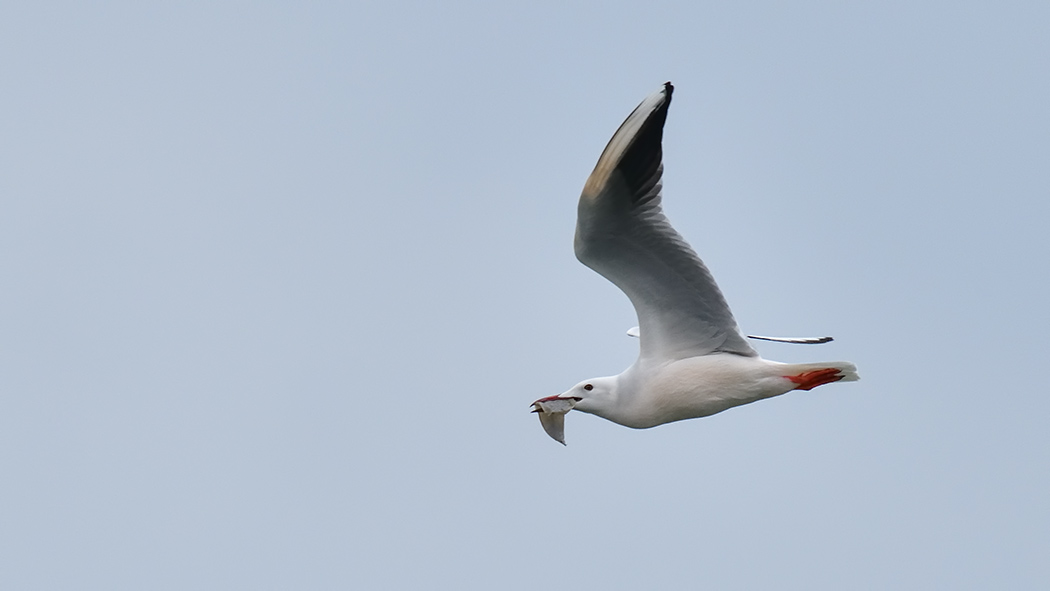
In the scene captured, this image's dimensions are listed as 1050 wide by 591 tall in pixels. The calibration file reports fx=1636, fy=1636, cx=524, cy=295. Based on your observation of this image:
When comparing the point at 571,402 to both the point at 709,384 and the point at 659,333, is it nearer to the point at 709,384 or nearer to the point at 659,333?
the point at 659,333

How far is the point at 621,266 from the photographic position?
1350cm

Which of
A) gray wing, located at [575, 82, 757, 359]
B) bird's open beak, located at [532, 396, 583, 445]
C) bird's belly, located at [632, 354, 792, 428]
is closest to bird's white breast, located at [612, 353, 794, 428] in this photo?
bird's belly, located at [632, 354, 792, 428]

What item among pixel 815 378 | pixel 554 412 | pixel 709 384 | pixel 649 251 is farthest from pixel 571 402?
pixel 815 378

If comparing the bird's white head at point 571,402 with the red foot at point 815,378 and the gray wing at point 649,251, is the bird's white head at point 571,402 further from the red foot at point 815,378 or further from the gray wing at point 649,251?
the red foot at point 815,378

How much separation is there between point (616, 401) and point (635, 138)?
255 centimetres

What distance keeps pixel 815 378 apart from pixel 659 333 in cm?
136

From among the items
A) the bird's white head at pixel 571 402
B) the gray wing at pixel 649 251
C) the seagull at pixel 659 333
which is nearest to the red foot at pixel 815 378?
the seagull at pixel 659 333

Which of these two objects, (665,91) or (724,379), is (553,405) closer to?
(724,379)

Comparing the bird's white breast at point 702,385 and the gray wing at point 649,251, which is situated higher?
the gray wing at point 649,251

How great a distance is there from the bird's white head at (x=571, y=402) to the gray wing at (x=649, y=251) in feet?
1.64

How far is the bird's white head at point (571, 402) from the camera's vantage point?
46.4ft

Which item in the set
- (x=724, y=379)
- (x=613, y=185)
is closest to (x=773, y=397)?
(x=724, y=379)

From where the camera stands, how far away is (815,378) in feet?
45.2

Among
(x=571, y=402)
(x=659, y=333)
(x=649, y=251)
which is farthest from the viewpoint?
(x=571, y=402)
